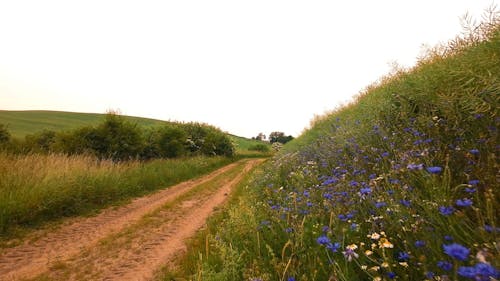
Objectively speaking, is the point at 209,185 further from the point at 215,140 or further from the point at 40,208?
the point at 215,140

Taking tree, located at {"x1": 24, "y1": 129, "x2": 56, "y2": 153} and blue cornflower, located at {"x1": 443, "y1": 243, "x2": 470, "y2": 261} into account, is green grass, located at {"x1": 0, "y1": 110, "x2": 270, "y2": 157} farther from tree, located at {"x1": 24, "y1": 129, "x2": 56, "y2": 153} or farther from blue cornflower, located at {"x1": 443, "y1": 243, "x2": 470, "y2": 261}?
blue cornflower, located at {"x1": 443, "y1": 243, "x2": 470, "y2": 261}

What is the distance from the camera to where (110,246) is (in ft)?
20.7

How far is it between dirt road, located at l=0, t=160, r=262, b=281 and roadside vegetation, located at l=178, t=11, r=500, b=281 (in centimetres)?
100

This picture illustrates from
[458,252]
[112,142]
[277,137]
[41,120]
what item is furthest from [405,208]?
[277,137]

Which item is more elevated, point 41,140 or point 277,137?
point 277,137

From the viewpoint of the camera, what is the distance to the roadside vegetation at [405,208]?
215 centimetres

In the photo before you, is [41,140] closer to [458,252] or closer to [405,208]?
[405,208]

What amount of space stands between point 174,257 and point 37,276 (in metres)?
2.37

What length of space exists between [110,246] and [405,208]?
6269 millimetres

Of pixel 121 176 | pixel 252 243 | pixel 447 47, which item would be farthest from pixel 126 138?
pixel 447 47

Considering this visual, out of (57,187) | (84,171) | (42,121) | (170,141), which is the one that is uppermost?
(42,121)

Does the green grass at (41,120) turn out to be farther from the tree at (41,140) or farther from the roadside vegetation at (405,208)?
the roadside vegetation at (405,208)

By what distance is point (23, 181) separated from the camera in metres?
9.03

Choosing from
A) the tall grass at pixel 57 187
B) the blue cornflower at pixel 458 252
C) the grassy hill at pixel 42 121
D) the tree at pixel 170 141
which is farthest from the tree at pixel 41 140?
the grassy hill at pixel 42 121
